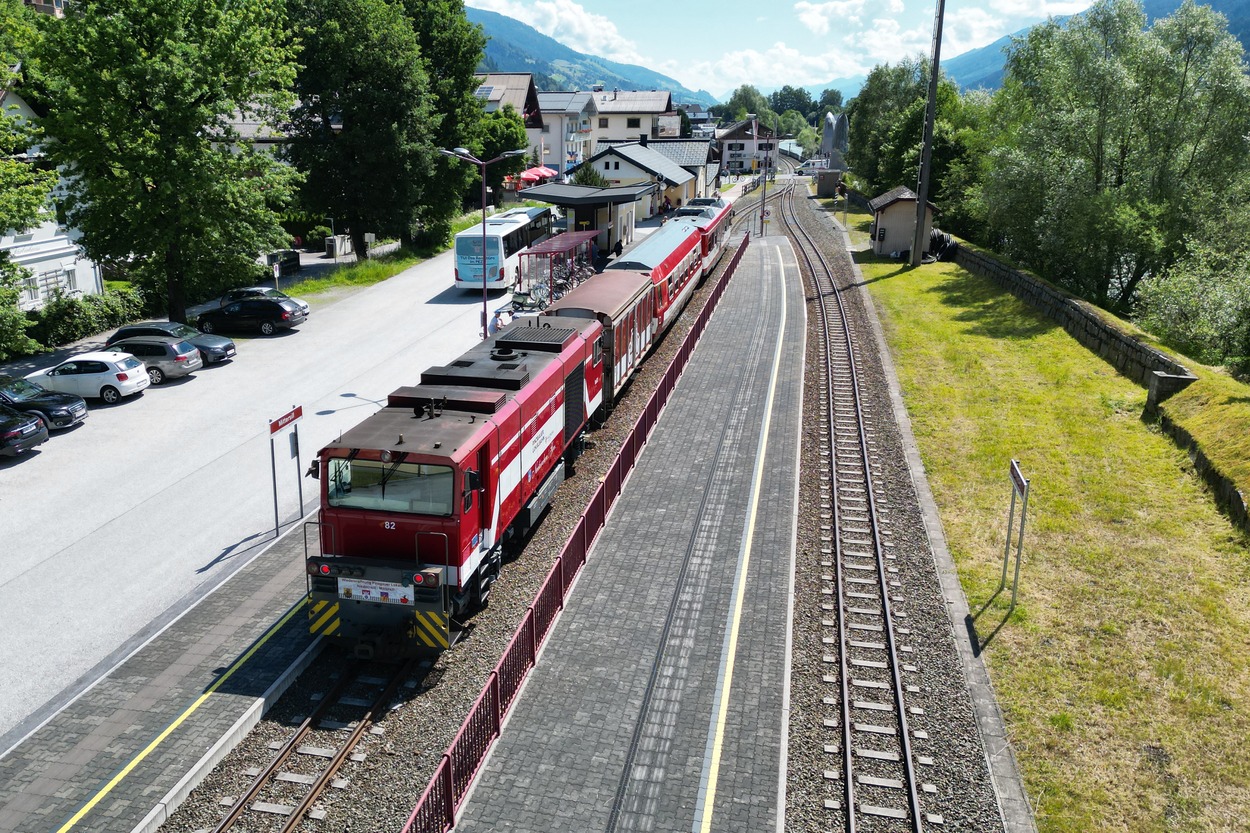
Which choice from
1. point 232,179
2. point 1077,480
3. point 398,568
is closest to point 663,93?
point 232,179

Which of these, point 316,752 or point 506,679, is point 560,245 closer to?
point 506,679

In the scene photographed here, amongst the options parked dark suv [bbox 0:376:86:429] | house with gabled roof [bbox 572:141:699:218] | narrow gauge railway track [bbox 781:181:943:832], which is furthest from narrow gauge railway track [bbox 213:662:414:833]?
house with gabled roof [bbox 572:141:699:218]

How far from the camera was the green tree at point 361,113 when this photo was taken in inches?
1767

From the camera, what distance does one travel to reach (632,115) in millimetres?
122188

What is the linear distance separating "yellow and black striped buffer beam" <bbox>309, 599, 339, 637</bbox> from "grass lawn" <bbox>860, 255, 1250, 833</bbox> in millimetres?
10198

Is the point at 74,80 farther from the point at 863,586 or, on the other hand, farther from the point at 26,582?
the point at 863,586

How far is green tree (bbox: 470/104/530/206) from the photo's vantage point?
220ft

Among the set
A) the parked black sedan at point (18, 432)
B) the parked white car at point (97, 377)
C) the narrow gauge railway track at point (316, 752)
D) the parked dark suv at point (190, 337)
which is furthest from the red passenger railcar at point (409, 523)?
the parked dark suv at point (190, 337)

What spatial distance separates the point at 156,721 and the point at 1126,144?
140ft

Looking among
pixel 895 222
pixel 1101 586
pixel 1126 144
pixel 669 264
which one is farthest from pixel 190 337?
pixel 1126 144

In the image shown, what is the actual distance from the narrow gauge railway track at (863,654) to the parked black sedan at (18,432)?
64.4 ft

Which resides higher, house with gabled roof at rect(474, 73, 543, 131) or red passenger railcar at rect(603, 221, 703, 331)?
house with gabled roof at rect(474, 73, 543, 131)

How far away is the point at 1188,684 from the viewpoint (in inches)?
551

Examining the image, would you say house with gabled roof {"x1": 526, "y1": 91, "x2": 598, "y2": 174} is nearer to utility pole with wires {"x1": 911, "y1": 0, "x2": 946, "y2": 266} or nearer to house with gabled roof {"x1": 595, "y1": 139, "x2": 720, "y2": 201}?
house with gabled roof {"x1": 595, "y1": 139, "x2": 720, "y2": 201}
